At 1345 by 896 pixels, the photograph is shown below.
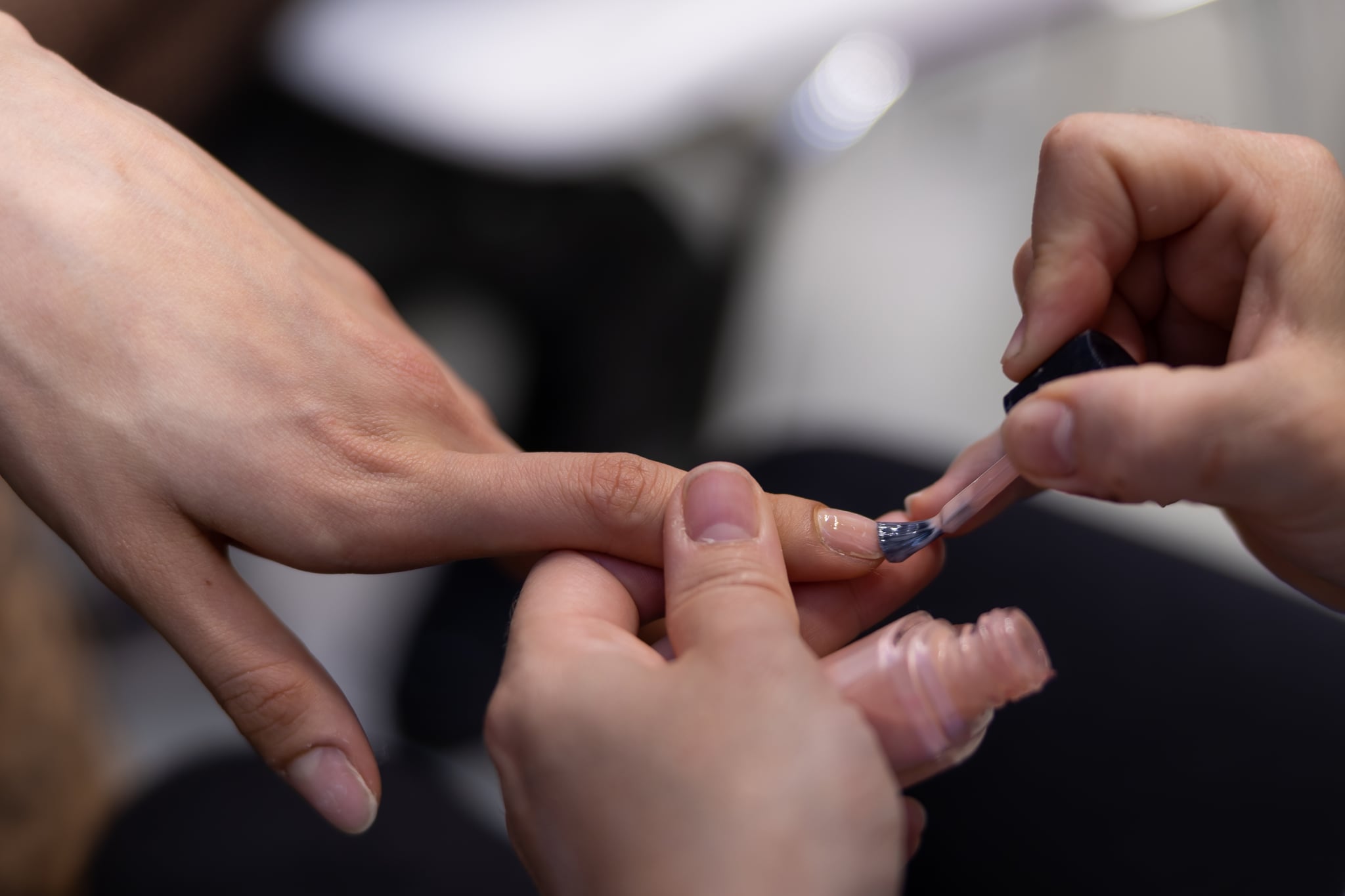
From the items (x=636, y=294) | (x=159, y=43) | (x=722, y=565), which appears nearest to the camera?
(x=722, y=565)

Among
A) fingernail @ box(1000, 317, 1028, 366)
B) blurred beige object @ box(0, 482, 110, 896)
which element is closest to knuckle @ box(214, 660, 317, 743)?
blurred beige object @ box(0, 482, 110, 896)

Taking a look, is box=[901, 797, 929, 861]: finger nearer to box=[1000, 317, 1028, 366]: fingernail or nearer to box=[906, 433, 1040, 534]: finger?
box=[906, 433, 1040, 534]: finger

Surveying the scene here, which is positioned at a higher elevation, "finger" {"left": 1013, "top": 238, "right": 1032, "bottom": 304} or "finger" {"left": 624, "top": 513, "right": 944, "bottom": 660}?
"finger" {"left": 1013, "top": 238, "right": 1032, "bottom": 304}

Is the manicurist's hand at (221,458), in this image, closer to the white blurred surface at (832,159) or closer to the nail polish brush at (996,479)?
the nail polish brush at (996,479)

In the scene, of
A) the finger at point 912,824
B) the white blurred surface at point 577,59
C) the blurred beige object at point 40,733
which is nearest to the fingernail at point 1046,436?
the finger at point 912,824

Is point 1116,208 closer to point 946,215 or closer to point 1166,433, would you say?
point 1166,433

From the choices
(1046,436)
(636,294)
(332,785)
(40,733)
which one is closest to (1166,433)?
(1046,436)
